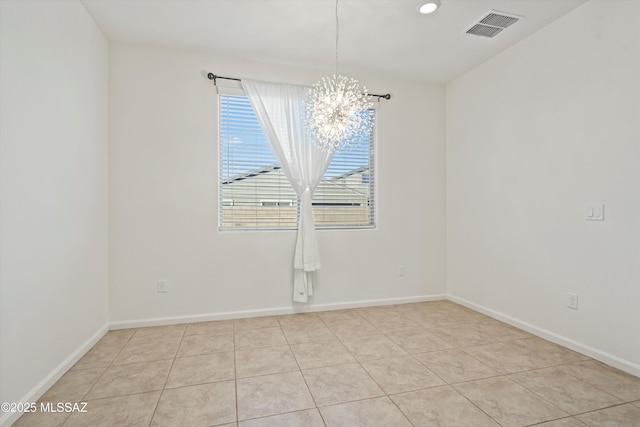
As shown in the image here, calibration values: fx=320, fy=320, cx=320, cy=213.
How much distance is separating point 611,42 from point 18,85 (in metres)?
3.94

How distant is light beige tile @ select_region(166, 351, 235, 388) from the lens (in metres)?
2.16

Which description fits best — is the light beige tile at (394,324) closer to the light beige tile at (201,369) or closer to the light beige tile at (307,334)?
the light beige tile at (307,334)

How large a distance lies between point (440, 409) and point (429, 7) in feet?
9.33

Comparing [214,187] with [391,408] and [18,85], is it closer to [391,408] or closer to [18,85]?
[18,85]

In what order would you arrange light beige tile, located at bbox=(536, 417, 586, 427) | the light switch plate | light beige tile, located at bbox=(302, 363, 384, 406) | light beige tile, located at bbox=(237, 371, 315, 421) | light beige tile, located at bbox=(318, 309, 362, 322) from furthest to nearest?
light beige tile, located at bbox=(318, 309, 362, 322) → the light switch plate → light beige tile, located at bbox=(302, 363, 384, 406) → light beige tile, located at bbox=(237, 371, 315, 421) → light beige tile, located at bbox=(536, 417, 586, 427)

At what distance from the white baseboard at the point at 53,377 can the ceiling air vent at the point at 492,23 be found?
13.7ft

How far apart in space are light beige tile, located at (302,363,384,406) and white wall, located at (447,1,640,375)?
6.00 feet

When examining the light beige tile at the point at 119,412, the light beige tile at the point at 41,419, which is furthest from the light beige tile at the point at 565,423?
the light beige tile at the point at 41,419

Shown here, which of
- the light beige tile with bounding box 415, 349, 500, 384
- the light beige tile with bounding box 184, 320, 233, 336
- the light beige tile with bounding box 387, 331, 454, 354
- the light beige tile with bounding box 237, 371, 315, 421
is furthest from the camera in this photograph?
the light beige tile with bounding box 184, 320, 233, 336

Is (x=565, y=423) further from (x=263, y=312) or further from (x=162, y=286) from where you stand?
(x=162, y=286)

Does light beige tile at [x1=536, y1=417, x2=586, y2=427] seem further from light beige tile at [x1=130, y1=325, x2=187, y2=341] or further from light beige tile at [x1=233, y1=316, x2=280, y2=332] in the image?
light beige tile at [x1=130, y1=325, x2=187, y2=341]

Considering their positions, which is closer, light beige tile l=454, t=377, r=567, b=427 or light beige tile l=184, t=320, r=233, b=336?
light beige tile l=454, t=377, r=567, b=427

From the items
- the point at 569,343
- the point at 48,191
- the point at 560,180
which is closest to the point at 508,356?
the point at 569,343

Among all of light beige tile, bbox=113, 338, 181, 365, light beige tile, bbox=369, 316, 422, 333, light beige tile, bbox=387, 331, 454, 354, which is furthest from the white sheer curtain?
light beige tile, bbox=113, 338, 181, 365
